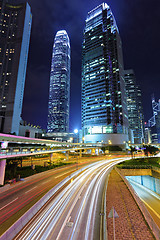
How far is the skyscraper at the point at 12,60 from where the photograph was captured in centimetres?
8707

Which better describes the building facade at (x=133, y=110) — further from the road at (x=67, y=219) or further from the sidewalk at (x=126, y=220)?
the road at (x=67, y=219)

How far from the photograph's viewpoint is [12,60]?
101 meters

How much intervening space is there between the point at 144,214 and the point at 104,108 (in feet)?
375

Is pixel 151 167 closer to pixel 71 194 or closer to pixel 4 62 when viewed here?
pixel 71 194

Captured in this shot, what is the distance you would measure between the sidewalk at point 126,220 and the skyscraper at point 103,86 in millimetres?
97631

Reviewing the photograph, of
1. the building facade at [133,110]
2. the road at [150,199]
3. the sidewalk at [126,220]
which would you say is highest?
the building facade at [133,110]

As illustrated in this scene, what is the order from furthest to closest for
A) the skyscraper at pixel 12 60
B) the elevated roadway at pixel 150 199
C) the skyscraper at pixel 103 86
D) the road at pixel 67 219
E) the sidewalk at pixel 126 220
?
the skyscraper at pixel 103 86
the skyscraper at pixel 12 60
the elevated roadway at pixel 150 199
the sidewalk at pixel 126 220
the road at pixel 67 219

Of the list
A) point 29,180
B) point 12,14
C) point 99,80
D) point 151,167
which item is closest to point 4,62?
point 12,14

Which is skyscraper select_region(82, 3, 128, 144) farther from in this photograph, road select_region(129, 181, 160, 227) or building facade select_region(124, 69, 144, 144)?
road select_region(129, 181, 160, 227)

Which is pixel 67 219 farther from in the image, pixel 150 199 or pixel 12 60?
pixel 12 60

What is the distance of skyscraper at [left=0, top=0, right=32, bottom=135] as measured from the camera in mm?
87069

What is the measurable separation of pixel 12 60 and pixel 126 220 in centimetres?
12488

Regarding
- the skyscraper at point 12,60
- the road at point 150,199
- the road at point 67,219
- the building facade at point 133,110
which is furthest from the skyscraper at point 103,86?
the road at point 67,219

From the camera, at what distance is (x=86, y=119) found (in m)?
134
